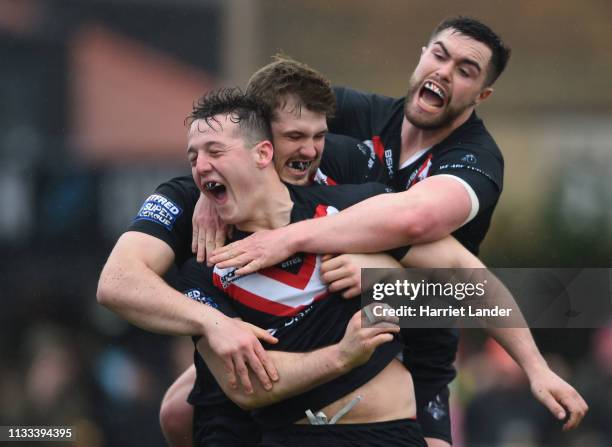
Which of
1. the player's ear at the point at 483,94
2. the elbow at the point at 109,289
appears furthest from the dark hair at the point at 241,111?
the player's ear at the point at 483,94

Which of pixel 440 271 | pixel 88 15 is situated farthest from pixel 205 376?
pixel 88 15

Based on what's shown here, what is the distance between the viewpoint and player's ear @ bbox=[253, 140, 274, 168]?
4883mm

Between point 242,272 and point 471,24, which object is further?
point 471,24

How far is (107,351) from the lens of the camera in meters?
12.5

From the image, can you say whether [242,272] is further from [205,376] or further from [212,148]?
[205,376]

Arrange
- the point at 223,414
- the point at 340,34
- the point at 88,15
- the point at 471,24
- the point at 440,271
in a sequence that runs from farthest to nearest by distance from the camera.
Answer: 1. the point at 340,34
2. the point at 88,15
3. the point at 471,24
4. the point at 223,414
5. the point at 440,271

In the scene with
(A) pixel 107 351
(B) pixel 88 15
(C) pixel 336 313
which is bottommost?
(A) pixel 107 351

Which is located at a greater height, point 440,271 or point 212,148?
point 212,148

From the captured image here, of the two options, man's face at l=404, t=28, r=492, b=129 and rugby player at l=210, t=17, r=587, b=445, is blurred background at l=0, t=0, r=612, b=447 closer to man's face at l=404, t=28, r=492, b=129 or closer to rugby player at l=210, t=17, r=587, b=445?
rugby player at l=210, t=17, r=587, b=445

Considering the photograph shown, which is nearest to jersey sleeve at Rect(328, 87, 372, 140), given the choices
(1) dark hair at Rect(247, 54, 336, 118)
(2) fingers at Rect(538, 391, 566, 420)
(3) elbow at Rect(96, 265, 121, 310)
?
(1) dark hair at Rect(247, 54, 336, 118)

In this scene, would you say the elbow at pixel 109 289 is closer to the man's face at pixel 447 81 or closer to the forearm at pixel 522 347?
the forearm at pixel 522 347

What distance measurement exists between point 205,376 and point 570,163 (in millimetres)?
10448

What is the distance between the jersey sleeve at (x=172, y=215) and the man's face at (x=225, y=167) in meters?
0.31

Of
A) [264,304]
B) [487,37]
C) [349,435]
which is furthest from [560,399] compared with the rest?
[487,37]
